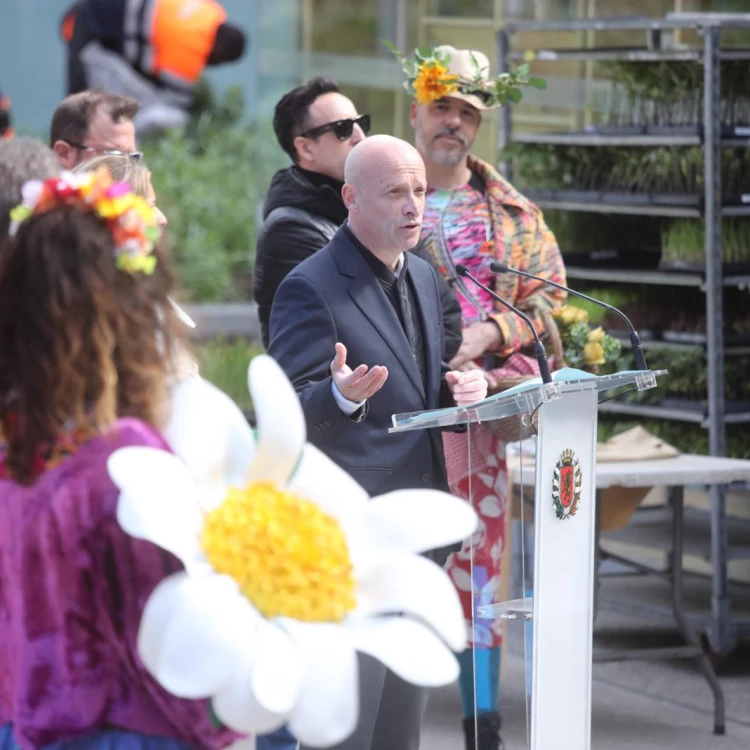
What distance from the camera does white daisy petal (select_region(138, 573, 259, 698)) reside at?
179 centimetres

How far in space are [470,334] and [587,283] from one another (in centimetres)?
266

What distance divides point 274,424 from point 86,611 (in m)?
0.35

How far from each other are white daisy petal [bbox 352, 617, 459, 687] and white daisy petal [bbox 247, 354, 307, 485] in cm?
A: 25

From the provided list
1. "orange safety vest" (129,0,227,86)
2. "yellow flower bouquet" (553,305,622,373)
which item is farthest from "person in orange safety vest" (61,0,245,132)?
"yellow flower bouquet" (553,305,622,373)

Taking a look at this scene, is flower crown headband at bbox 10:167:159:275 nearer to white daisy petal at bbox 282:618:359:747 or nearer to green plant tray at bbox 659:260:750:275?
white daisy petal at bbox 282:618:359:747

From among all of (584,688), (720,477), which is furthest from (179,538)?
(720,477)

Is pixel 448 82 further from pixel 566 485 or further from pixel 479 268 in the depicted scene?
pixel 566 485

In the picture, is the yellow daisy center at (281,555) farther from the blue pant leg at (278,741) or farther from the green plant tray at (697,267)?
the green plant tray at (697,267)

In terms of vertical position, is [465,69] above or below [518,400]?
above

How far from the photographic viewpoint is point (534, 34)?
27.9ft

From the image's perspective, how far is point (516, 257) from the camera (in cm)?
456

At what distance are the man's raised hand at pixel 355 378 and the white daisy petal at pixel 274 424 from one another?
3.49 feet

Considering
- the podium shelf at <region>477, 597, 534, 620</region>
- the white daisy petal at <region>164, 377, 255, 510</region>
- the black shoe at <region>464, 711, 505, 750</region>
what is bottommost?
the black shoe at <region>464, 711, 505, 750</region>

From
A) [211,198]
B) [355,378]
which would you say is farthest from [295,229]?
[211,198]
